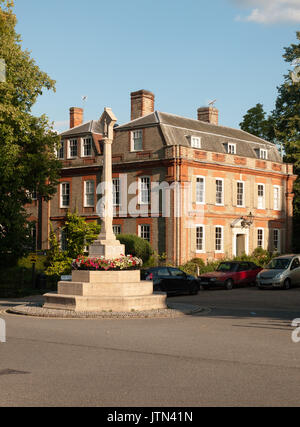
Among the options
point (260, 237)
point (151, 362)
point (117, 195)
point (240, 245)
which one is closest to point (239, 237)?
point (240, 245)

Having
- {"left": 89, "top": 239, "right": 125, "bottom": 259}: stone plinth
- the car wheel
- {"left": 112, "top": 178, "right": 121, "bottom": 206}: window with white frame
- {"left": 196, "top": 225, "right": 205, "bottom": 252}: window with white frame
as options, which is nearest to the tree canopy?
{"left": 196, "top": 225, "right": 205, "bottom": 252}: window with white frame

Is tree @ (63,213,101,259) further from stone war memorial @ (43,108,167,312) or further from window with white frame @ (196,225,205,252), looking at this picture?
stone war memorial @ (43,108,167,312)

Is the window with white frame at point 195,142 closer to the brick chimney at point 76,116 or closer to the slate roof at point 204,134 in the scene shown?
the slate roof at point 204,134

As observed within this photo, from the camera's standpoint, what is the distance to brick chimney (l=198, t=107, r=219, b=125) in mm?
52156

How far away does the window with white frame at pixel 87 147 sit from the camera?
155 ft

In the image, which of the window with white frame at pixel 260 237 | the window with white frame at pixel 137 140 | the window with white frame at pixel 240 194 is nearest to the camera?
the window with white frame at pixel 137 140

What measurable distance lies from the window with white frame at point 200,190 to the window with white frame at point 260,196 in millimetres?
6554

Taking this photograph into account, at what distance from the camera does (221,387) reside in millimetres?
7969

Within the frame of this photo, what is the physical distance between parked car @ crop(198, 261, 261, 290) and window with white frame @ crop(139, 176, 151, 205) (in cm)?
1014

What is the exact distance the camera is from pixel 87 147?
4747cm

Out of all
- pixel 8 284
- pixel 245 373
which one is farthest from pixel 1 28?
pixel 245 373

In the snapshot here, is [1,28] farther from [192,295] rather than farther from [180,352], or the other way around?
[180,352]

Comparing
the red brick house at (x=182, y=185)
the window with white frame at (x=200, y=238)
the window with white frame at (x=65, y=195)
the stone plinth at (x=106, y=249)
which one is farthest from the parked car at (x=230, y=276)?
the window with white frame at (x=65, y=195)
